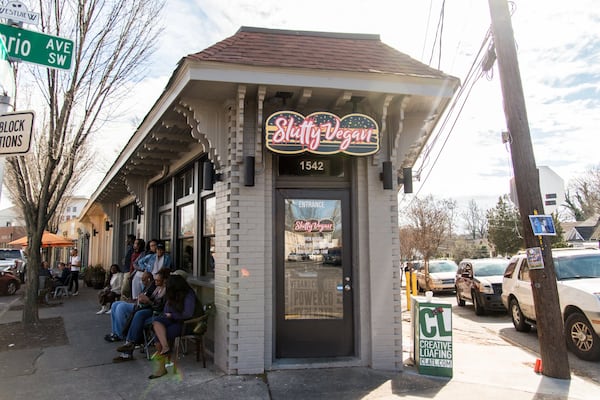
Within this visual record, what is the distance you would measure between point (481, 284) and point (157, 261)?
8966mm

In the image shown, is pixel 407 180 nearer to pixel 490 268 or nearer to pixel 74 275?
pixel 490 268

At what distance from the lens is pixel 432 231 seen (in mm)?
26406

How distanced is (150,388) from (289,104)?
12.9ft

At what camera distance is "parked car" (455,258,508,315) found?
12.0m

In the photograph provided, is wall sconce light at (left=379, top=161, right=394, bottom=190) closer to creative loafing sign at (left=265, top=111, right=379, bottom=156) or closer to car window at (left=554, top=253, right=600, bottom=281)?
creative loafing sign at (left=265, top=111, right=379, bottom=156)

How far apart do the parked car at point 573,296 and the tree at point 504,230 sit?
104 feet

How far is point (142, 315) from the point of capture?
20.9ft

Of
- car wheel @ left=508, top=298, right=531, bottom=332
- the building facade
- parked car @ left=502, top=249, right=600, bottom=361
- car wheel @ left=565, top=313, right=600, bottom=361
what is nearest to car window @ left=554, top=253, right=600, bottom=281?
parked car @ left=502, top=249, right=600, bottom=361

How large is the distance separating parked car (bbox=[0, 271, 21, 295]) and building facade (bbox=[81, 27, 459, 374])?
14133 millimetres

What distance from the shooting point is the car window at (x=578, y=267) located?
8.20m

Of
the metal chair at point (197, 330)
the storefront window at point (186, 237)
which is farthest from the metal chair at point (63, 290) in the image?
the metal chair at point (197, 330)

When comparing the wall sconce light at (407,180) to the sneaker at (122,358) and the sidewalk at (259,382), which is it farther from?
the sneaker at (122,358)

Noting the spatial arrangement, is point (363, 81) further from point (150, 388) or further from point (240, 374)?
point (150, 388)

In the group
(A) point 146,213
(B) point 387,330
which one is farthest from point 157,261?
(B) point 387,330
